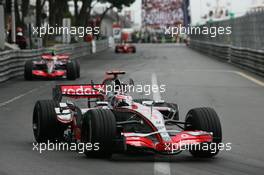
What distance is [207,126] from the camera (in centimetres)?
998

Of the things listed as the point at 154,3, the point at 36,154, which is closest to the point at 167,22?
the point at 154,3

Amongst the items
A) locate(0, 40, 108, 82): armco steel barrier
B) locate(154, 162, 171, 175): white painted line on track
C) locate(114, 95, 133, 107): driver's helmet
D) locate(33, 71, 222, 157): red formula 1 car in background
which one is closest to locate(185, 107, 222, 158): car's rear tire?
locate(33, 71, 222, 157): red formula 1 car in background

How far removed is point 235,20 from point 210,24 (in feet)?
52.8

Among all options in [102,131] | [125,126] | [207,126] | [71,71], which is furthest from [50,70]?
[102,131]

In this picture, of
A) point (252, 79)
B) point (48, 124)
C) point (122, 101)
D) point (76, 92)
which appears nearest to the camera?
point (122, 101)

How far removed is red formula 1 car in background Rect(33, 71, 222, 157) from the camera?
9555 millimetres

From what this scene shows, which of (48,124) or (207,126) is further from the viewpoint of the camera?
(48,124)

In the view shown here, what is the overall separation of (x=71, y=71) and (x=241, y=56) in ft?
37.6

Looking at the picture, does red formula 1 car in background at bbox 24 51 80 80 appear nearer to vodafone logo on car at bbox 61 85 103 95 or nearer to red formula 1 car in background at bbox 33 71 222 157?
vodafone logo on car at bbox 61 85 103 95

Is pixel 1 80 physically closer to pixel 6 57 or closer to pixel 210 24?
pixel 6 57

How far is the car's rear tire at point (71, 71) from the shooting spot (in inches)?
1063

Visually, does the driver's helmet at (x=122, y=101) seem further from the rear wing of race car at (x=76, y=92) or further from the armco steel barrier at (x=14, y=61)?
the armco steel barrier at (x=14, y=61)

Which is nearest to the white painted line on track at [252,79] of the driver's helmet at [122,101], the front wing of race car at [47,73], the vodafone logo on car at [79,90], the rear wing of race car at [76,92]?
the front wing of race car at [47,73]

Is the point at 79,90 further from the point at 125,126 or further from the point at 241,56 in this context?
the point at 241,56
